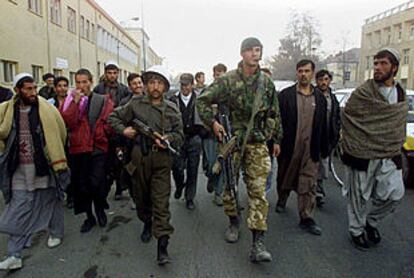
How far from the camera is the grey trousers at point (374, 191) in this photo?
379cm

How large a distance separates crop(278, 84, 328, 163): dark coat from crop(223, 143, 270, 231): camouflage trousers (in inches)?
29.0

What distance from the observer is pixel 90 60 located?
27.6 m

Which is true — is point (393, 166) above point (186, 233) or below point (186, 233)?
above

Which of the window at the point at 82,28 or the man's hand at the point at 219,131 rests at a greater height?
the window at the point at 82,28

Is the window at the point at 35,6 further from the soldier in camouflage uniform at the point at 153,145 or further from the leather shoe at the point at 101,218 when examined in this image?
the soldier in camouflage uniform at the point at 153,145

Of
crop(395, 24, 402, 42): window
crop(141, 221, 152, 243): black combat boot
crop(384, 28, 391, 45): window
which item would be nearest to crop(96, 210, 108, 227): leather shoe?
crop(141, 221, 152, 243): black combat boot

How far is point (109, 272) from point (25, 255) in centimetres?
103

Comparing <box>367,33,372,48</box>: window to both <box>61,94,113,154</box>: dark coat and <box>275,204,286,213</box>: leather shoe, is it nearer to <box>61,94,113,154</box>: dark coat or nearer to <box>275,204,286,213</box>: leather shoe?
<box>275,204,286,213</box>: leather shoe

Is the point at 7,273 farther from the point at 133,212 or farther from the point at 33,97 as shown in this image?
the point at 133,212

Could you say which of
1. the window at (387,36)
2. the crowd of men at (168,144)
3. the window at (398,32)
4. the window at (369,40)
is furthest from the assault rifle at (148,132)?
the window at (369,40)

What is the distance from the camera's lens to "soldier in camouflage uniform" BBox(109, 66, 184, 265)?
145 inches

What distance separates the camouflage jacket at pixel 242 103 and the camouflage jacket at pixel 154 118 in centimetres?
Answer: 31

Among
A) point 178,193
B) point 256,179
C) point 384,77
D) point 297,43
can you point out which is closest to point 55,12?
point 178,193

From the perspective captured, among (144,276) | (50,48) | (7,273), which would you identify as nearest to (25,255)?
(7,273)
